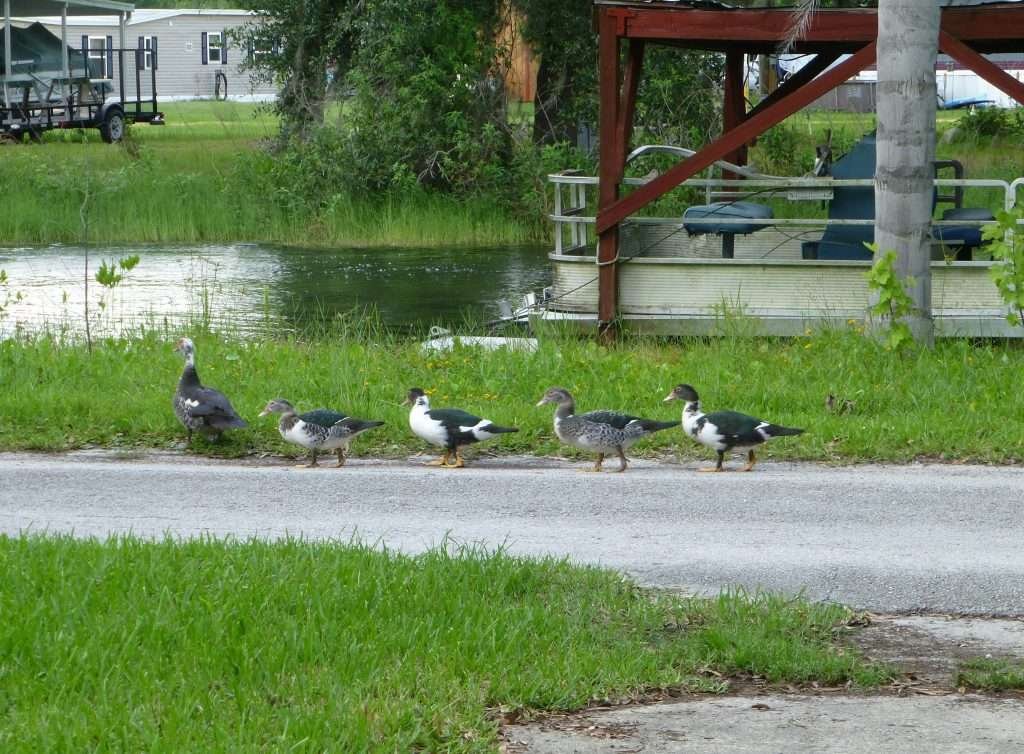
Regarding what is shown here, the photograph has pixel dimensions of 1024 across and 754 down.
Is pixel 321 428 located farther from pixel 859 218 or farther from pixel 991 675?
pixel 859 218

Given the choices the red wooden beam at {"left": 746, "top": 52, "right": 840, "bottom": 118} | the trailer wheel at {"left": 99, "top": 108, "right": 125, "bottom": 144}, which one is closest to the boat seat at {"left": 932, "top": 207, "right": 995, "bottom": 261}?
the red wooden beam at {"left": 746, "top": 52, "right": 840, "bottom": 118}

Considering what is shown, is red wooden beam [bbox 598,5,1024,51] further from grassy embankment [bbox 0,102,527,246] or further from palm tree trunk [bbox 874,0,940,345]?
grassy embankment [bbox 0,102,527,246]

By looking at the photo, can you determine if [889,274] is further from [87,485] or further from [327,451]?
[87,485]

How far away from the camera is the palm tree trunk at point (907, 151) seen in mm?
12758

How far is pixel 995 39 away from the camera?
47.6 ft

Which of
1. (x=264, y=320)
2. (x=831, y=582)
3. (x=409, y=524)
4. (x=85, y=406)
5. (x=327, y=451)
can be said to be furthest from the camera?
(x=264, y=320)

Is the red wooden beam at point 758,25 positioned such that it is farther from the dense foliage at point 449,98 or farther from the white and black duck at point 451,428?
the dense foliage at point 449,98

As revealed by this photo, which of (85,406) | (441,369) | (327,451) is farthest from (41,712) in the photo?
(441,369)

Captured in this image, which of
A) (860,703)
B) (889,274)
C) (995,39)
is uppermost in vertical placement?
(995,39)

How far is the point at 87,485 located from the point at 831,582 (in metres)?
4.75

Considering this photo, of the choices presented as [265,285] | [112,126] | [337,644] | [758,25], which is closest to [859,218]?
[758,25]

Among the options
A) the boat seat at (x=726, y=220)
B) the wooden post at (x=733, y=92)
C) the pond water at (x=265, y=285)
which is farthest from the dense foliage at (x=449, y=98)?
the boat seat at (x=726, y=220)

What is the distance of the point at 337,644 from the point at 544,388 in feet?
20.4

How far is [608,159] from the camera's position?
15117mm
